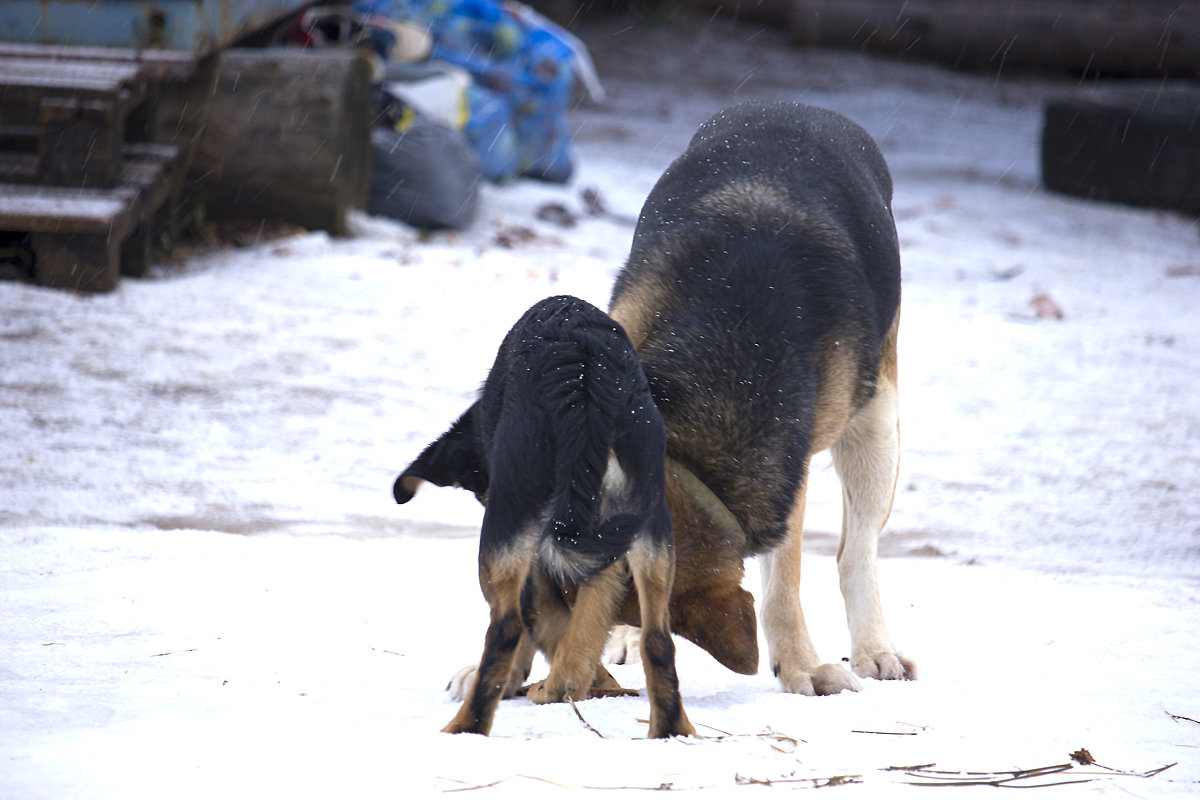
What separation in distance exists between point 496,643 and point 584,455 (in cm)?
37

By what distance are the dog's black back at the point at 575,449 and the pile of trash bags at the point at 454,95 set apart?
6430 mm

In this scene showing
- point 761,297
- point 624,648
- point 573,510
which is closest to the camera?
point 573,510

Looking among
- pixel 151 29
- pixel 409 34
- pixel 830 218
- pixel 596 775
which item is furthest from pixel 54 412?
pixel 409 34

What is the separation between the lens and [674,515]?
2543mm

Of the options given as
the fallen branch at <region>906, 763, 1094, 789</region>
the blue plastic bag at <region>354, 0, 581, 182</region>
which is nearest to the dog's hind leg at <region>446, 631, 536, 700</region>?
the fallen branch at <region>906, 763, 1094, 789</region>

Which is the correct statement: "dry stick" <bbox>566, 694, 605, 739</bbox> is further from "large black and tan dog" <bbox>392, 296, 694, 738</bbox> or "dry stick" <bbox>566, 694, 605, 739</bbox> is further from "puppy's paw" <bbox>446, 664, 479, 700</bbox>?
"puppy's paw" <bbox>446, 664, 479, 700</bbox>

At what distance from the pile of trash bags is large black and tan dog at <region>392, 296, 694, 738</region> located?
6415mm

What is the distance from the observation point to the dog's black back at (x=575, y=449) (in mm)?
2178

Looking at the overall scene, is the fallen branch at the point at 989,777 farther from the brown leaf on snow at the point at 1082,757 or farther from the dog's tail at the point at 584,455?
the dog's tail at the point at 584,455

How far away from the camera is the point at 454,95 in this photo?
8.88 m

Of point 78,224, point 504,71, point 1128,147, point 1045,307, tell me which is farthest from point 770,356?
point 1128,147

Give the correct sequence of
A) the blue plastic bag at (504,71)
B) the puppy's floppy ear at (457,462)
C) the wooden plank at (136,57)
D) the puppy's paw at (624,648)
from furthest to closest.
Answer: the blue plastic bag at (504,71)
the wooden plank at (136,57)
the puppy's paw at (624,648)
the puppy's floppy ear at (457,462)

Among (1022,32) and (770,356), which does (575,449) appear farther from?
(1022,32)

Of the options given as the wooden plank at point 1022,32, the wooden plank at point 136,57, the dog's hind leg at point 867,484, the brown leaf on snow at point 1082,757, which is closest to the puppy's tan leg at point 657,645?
the brown leaf on snow at point 1082,757
